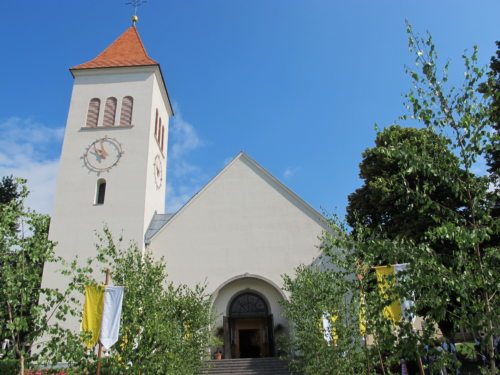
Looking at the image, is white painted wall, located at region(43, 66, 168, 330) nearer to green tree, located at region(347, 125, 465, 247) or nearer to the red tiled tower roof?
the red tiled tower roof

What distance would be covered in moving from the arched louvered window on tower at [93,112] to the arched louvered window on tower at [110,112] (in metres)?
0.47

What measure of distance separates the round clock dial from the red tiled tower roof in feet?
19.4

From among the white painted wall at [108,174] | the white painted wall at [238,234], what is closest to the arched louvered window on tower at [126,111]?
the white painted wall at [108,174]

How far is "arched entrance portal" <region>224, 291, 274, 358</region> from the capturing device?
830 inches

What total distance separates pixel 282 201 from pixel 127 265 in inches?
459

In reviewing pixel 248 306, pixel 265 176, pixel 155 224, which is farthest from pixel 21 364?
pixel 265 176

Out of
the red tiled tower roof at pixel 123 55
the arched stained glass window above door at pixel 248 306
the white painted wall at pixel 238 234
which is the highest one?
the red tiled tower roof at pixel 123 55

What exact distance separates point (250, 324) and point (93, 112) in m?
14.9

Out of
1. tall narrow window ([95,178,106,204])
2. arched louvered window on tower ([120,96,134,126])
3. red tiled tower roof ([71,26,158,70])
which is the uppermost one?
red tiled tower roof ([71,26,158,70])

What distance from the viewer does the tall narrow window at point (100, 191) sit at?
23750 millimetres

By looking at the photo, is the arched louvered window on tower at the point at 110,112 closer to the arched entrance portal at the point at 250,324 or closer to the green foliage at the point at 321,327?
the arched entrance portal at the point at 250,324

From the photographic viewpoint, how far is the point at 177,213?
896 inches

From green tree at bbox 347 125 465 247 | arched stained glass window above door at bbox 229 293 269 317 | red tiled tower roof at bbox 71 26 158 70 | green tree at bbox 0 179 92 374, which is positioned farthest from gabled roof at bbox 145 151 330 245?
green tree at bbox 0 179 92 374

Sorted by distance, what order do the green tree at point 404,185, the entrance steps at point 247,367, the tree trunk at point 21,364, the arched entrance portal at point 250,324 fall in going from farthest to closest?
the arched entrance portal at point 250,324
the entrance steps at point 247,367
the tree trunk at point 21,364
the green tree at point 404,185
